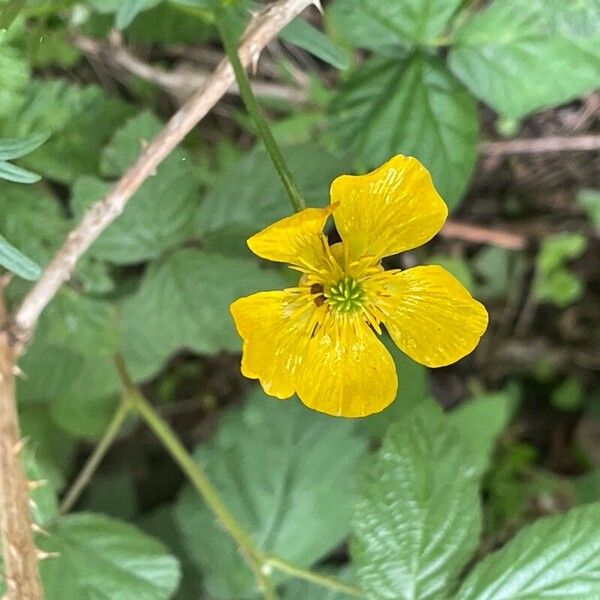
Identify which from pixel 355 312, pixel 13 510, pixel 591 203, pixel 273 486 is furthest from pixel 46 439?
pixel 591 203

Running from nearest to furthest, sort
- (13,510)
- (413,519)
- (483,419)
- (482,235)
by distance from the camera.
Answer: (13,510)
(413,519)
(483,419)
(482,235)

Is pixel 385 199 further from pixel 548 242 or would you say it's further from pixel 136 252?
pixel 548 242

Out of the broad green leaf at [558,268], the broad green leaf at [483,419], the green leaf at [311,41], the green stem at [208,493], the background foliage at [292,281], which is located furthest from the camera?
the broad green leaf at [558,268]

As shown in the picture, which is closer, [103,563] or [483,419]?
[103,563]

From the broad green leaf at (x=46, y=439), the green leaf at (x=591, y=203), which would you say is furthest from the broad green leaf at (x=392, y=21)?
the broad green leaf at (x=46, y=439)

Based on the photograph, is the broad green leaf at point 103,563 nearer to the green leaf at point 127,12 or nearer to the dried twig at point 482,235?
the green leaf at point 127,12

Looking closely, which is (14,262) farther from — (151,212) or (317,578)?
(317,578)

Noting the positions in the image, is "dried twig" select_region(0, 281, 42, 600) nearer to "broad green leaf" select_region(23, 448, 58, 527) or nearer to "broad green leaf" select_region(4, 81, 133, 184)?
"broad green leaf" select_region(23, 448, 58, 527)

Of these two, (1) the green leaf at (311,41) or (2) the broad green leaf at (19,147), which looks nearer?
(2) the broad green leaf at (19,147)
